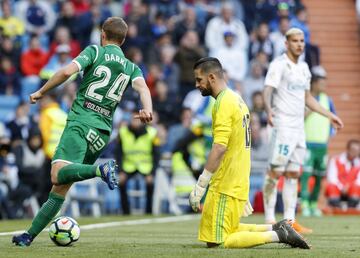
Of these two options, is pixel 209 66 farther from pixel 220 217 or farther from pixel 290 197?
pixel 290 197

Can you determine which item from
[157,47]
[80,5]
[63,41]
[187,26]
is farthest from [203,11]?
[63,41]

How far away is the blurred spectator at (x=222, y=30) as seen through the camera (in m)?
25.2

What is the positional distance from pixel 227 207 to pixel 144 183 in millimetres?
11365

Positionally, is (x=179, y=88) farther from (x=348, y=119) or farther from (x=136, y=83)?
(x=136, y=83)

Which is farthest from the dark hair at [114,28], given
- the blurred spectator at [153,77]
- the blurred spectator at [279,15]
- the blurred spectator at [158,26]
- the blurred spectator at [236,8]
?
the blurred spectator at [236,8]

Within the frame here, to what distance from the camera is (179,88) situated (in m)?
24.6

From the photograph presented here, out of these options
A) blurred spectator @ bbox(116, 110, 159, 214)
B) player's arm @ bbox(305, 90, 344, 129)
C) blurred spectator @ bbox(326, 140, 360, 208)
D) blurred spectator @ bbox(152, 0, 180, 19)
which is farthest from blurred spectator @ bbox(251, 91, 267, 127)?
player's arm @ bbox(305, 90, 344, 129)

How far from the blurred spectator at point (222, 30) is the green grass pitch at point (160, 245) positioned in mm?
9463

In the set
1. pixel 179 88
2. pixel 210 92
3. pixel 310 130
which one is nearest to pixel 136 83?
pixel 210 92

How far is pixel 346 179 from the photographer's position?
2220cm

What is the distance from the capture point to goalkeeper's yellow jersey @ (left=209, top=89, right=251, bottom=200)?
1086 centimetres

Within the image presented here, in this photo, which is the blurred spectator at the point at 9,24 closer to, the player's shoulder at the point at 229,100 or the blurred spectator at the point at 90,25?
the blurred spectator at the point at 90,25

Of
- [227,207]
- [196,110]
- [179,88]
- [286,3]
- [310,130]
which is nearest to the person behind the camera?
[227,207]

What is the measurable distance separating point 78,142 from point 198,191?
4.49 ft
